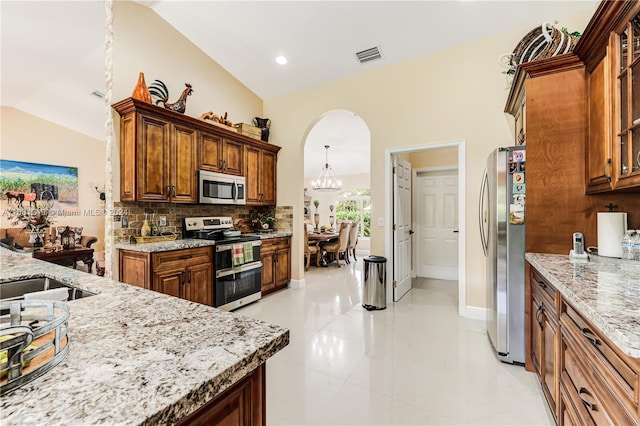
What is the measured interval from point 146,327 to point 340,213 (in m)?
8.69

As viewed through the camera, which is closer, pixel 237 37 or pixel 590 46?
→ pixel 590 46

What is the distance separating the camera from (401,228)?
422cm

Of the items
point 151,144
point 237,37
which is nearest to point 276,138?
point 237,37

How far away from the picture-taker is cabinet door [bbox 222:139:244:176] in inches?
159

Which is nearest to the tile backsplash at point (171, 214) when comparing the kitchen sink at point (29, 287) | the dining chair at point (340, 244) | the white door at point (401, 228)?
the kitchen sink at point (29, 287)

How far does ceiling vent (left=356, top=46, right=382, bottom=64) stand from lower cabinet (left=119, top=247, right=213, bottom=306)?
10.3 ft

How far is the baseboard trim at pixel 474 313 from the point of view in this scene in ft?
11.0

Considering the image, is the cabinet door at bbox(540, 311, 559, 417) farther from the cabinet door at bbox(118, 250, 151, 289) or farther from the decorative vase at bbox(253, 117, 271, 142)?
the decorative vase at bbox(253, 117, 271, 142)

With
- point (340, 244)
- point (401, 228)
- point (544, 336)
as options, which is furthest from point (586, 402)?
point (340, 244)

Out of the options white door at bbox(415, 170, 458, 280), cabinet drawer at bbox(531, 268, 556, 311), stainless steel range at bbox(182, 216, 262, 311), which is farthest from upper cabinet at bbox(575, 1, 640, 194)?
stainless steel range at bbox(182, 216, 262, 311)

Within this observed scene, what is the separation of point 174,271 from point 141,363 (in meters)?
2.59

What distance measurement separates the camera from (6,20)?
1.78 metres

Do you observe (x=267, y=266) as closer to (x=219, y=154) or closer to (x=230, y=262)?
(x=230, y=262)

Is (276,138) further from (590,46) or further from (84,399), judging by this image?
(84,399)
